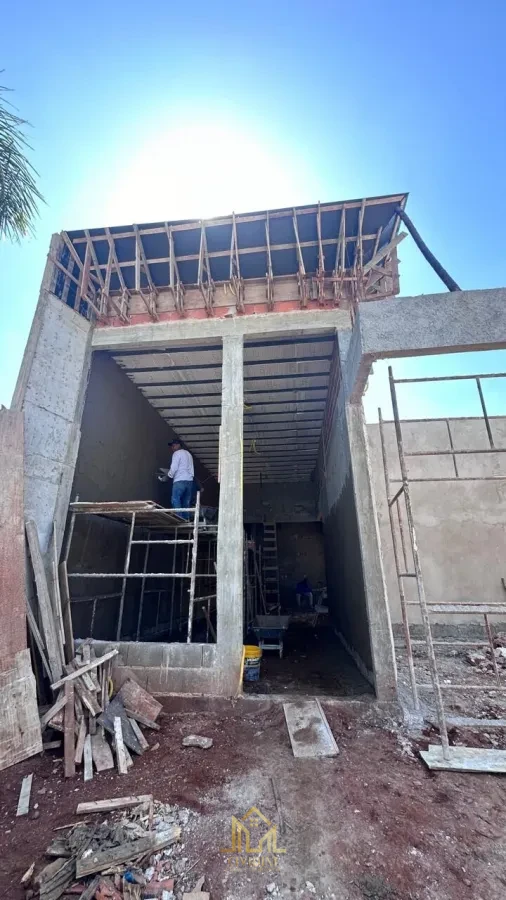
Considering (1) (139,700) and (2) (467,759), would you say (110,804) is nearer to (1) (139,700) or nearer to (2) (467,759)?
(1) (139,700)

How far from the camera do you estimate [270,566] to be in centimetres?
1469

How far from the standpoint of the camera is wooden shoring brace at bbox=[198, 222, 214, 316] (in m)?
6.31

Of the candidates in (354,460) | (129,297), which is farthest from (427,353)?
(129,297)

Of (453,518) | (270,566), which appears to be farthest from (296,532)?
(453,518)

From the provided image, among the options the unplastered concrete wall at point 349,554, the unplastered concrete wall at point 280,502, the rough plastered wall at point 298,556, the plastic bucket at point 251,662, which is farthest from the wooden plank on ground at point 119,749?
the rough plastered wall at point 298,556

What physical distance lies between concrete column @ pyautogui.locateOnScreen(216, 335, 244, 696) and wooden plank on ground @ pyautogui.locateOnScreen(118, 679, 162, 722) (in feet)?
2.85

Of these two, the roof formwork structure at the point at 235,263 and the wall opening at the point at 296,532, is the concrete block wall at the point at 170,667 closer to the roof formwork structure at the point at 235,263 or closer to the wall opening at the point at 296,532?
the wall opening at the point at 296,532

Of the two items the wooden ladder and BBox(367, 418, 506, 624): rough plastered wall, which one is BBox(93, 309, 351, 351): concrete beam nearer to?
BBox(367, 418, 506, 624): rough plastered wall

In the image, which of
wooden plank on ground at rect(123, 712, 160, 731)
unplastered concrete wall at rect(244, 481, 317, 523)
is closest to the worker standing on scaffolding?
Answer: wooden plank on ground at rect(123, 712, 160, 731)

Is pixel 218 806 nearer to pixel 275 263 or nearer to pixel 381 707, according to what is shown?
pixel 381 707

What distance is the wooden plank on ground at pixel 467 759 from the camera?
3.26 metres

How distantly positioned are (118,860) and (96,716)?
1999mm

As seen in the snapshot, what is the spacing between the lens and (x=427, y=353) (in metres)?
3.96

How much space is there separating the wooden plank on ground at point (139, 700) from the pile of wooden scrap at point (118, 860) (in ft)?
5.01
